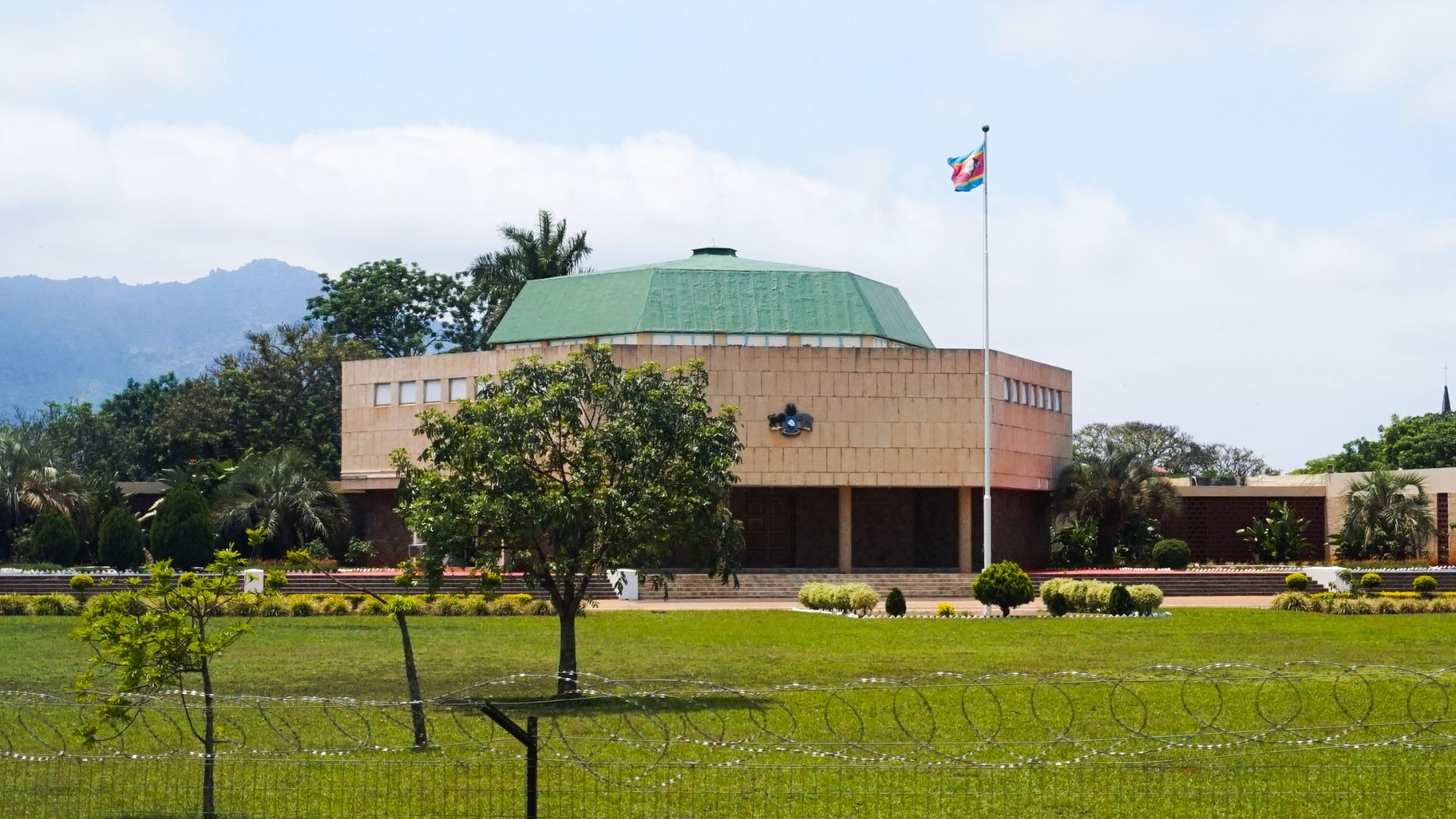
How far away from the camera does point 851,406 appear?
5409 centimetres

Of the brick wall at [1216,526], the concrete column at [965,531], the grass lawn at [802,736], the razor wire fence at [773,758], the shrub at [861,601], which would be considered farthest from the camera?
the brick wall at [1216,526]

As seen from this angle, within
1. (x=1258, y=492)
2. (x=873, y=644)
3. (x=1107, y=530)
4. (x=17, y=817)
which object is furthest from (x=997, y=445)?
(x=17, y=817)

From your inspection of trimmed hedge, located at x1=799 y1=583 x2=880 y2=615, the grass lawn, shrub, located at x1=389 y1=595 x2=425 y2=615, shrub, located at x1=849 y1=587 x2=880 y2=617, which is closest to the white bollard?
trimmed hedge, located at x1=799 y1=583 x2=880 y2=615

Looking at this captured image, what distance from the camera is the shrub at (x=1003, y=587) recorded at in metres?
39.6

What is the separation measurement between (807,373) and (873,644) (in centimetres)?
2312

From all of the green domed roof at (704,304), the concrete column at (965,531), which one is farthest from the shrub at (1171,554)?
the green domed roof at (704,304)

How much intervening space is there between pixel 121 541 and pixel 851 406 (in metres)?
23.5

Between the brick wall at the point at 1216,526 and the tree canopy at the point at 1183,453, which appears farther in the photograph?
the tree canopy at the point at 1183,453

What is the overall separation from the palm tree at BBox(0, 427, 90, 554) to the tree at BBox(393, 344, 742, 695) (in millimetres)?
38567

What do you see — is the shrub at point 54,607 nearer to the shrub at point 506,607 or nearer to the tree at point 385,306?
the shrub at point 506,607

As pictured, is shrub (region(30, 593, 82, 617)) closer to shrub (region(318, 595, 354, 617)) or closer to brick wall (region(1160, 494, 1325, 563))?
shrub (region(318, 595, 354, 617))

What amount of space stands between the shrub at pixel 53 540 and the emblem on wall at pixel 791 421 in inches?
895

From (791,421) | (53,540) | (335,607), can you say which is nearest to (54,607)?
(335,607)

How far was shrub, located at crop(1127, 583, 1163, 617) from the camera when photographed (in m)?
39.9
